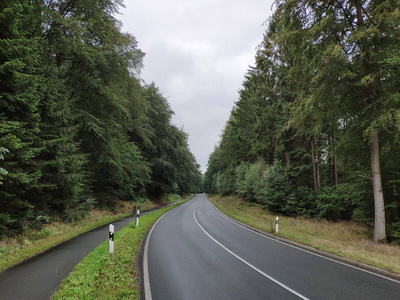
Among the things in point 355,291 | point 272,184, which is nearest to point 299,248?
point 355,291

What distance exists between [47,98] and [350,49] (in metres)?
14.9

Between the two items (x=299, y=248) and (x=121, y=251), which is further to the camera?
(x=299, y=248)

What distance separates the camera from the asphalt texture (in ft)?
14.0

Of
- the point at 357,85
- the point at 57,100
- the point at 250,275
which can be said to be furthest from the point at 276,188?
the point at 57,100

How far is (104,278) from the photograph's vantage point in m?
4.90

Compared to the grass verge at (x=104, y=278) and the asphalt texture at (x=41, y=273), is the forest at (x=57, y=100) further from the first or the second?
the grass verge at (x=104, y=278)

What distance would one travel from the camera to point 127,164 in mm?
21172

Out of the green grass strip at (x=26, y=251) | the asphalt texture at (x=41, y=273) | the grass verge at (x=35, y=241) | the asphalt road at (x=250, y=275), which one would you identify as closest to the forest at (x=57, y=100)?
the grass verge at (x=35, y=241)

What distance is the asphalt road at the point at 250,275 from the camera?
450cm

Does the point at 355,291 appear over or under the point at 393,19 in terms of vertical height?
under

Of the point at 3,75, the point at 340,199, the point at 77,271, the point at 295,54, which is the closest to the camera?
the point at 77,271

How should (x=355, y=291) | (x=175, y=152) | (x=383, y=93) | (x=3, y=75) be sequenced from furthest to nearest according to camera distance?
(x=175, y=152), (x=383, y=93), (x=3, y=75), (x=355, y=291)

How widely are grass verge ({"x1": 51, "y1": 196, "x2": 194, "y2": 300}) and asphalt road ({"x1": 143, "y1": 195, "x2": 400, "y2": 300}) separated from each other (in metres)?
0.39

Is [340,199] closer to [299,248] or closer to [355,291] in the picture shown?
[299,248]
